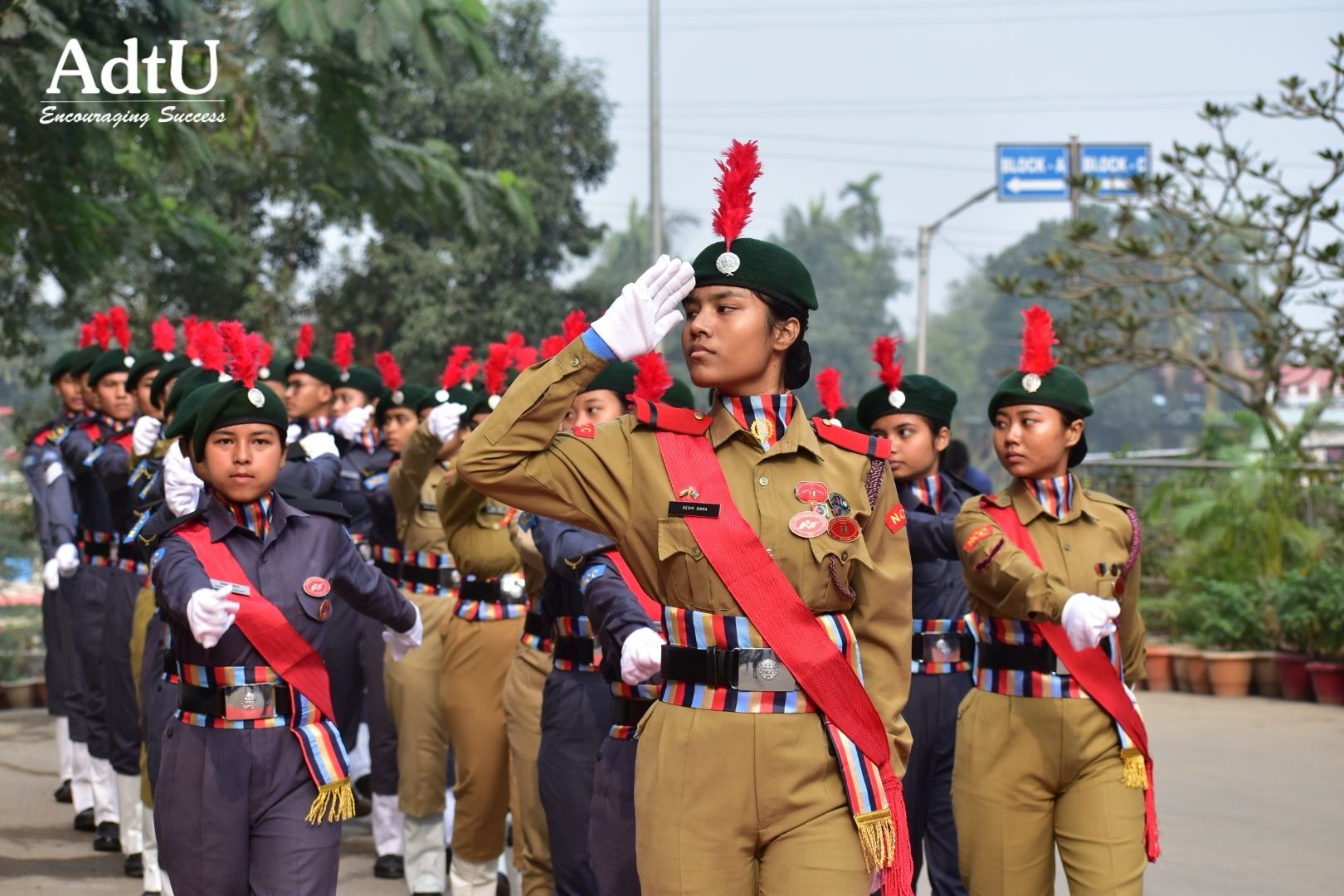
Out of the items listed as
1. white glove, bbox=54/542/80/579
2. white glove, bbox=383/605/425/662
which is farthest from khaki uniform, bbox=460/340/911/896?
white glove, bbox=54/542/80/579

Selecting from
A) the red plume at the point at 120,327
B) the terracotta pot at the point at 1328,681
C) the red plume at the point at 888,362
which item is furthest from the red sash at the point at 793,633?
the terracotta pot at the point at 1328,681

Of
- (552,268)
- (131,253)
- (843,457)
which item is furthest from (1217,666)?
(552,268)

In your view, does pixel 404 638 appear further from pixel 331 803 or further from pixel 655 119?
pixel 655 119

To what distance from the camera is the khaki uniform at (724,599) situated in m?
3.94

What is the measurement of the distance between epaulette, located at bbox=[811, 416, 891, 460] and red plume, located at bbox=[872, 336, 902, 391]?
2.61 m

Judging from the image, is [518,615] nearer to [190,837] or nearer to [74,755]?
[190,837]

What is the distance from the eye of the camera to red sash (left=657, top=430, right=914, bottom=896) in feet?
13.0

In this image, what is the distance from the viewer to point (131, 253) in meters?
13.6

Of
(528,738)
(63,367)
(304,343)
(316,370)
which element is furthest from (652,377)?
(63,367)

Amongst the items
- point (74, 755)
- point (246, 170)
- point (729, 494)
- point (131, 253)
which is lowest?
point (74, 755)

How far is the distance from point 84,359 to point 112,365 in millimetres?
808

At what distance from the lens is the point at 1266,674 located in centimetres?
1396

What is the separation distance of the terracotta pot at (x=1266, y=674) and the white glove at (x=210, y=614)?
10908 mm

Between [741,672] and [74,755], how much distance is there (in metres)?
6.75
